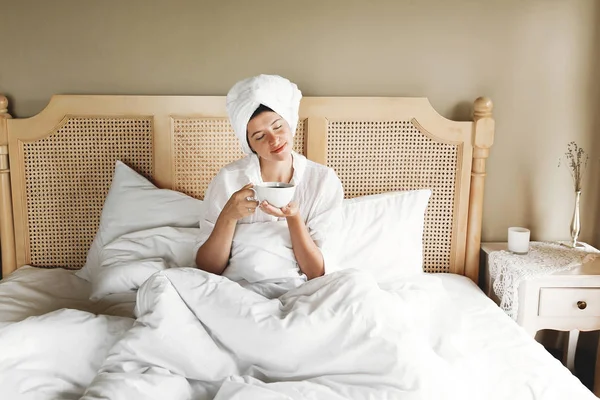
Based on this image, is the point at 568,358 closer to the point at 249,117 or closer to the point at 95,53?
the point at 249,117

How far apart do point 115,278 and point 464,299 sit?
48.2 inches

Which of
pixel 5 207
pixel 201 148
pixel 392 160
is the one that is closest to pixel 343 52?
pixel 392 160

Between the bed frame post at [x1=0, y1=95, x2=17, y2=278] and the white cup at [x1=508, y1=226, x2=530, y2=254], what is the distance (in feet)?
6.53

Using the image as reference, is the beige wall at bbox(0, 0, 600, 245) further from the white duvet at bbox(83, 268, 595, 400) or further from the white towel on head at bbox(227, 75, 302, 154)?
the white duvet at bbox(83, 268, 595, 400)

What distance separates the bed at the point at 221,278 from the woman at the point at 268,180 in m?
0.16

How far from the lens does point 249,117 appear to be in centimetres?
171

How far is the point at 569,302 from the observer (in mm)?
2062

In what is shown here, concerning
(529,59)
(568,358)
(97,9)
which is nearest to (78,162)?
(97,9)

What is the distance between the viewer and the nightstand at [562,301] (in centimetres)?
204

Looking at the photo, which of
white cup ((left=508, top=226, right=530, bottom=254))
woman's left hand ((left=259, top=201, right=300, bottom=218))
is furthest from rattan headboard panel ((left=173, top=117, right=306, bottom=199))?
white cup ((left=508, top=226, right=530, bottom=254))

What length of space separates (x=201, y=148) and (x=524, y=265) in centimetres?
131

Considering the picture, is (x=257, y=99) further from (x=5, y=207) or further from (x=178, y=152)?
(x=5, y=207)

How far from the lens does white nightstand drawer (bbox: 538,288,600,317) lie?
2.05m

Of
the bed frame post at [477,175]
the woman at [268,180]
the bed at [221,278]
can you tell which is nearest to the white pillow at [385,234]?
the bed at [221,278]
